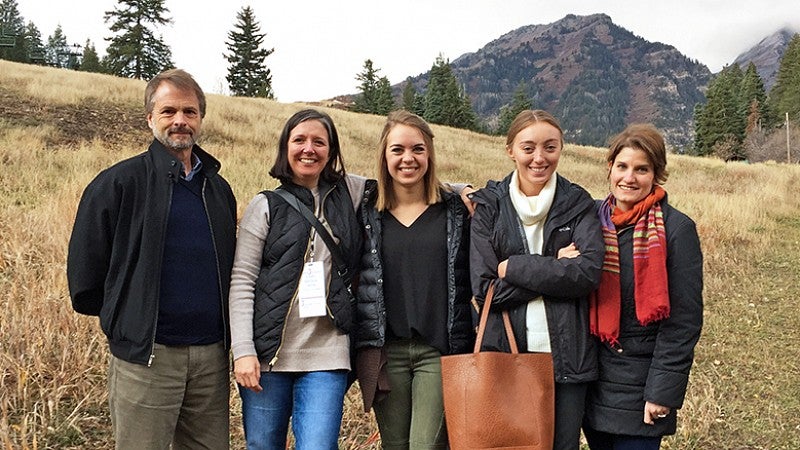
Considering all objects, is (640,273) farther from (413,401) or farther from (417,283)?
(413,401)

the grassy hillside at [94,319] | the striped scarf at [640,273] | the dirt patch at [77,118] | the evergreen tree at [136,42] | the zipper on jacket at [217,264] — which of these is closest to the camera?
the striped scarf at [640,273]

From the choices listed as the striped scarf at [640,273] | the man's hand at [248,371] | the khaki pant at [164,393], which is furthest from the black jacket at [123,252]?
the striped scarf at [640,273]

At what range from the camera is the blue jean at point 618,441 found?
2.44 meters

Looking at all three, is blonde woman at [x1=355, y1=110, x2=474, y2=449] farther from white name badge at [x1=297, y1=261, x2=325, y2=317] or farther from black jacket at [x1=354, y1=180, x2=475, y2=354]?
white name badge at [x1=297, y1=261, x2=325, y2=317]

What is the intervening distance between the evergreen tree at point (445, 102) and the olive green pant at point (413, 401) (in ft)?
154

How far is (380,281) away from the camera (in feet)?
8.68

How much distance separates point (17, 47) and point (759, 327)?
55.3m

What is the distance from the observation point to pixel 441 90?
163 ft

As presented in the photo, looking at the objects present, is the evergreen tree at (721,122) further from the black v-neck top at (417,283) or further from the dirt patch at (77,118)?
the black v-neck top at (417,283)

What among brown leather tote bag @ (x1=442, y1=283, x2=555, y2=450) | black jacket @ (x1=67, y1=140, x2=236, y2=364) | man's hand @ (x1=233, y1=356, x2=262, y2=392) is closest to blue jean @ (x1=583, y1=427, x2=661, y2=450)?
brown leather tote bag @ (x1=442, y1=283, x2=555, y2=450)

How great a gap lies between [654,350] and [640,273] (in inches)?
12.6

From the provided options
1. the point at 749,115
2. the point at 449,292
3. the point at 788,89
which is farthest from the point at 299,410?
the point at 788,89

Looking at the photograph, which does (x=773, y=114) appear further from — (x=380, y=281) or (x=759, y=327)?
(x=380, y=281)

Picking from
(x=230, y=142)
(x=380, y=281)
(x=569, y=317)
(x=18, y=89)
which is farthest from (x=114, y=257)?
(x=18, y=89)
